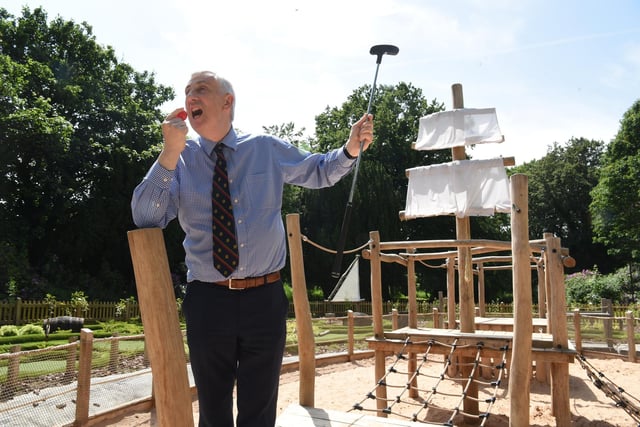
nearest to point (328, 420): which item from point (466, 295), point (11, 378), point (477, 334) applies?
point (477, 334)

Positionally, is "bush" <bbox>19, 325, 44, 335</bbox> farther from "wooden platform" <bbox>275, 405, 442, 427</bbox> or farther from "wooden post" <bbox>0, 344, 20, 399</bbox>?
"wooden platform" <bbox>275, 405, 442, 427</bbox>

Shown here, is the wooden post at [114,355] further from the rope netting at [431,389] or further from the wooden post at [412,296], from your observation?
the wooden post at [412,296]

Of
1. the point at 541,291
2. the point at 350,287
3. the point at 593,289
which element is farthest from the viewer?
the point at 593,289

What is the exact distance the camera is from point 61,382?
6441 millimetres

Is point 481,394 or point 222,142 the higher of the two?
point 222,142

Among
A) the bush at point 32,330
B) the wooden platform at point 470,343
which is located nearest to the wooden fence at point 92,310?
the bush at point 32,330

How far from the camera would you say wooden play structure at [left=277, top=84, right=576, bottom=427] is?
3586mm

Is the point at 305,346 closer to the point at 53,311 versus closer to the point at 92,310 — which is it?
the point at 53,311

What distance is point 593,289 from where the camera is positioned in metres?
22.0

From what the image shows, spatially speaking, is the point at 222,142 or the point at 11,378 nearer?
the point at 222,142

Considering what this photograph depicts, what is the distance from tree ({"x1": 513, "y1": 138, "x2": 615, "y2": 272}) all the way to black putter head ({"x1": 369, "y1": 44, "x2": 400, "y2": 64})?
3699cm

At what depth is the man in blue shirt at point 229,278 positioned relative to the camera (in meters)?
1.81

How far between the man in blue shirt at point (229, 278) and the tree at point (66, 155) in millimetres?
18756

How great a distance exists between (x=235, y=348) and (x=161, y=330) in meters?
0.47
